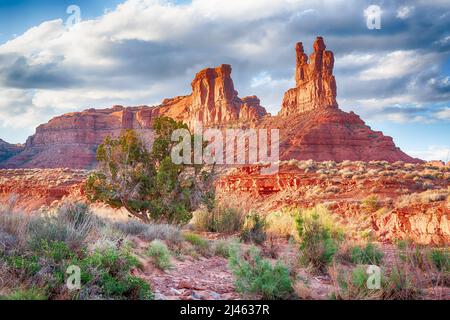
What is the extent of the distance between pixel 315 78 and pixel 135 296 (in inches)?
3390

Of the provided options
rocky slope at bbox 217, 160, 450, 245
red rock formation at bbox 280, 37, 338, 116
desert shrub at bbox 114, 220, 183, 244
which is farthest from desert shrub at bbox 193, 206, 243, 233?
red rock formation at bbox 280, 37, 338, 116

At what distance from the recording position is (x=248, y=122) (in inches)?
3243

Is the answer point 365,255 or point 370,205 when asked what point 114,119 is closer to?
point 370,205

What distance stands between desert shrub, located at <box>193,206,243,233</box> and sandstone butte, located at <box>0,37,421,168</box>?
10.8 ft

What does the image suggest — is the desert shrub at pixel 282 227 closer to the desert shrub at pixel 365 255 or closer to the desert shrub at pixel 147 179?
the desert shrub at pixel 147 179

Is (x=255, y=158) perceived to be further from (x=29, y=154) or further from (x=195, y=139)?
(x=29, y=154)

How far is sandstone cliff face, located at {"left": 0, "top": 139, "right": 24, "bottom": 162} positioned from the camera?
108875 millimetres

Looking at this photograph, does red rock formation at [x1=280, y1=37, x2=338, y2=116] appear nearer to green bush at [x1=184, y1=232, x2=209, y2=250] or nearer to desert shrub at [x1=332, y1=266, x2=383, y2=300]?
green bush at [x1=184, y1=232, x2=209, y2=250]

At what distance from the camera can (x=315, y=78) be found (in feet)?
283

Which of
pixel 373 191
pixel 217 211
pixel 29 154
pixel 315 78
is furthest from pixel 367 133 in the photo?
pixel 29 154

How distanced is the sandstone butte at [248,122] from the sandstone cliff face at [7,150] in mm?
744

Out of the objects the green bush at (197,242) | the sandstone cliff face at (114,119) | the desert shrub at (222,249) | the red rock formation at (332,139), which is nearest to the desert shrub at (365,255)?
the desert shrub at (222,249)

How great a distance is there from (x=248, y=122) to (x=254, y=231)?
71.7m
